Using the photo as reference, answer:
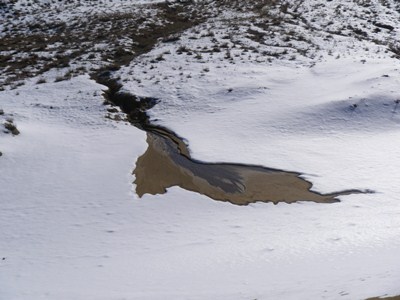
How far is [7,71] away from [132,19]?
25.4 feet

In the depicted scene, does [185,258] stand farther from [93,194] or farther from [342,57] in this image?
[342,57]

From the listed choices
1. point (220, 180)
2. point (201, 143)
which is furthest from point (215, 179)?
point (201, 143)

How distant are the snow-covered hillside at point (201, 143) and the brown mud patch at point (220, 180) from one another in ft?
1.06

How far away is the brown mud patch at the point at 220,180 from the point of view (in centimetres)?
1335

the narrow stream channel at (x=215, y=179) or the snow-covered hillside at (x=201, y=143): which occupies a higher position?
the snow-covered hillside at (x=201, y=143)

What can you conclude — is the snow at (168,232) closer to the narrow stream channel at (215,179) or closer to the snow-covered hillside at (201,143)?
the snow-covered hillside at (201,143)

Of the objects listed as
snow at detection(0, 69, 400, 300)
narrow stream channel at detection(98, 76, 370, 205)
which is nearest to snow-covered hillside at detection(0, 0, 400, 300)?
snow at detection(0, 69, 400, 300)

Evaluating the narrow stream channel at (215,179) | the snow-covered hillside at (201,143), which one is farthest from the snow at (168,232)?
the narrow stream channel at (215,179)

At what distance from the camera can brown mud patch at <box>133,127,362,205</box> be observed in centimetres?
1335

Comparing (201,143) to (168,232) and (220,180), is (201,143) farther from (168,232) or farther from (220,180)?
(168,232)

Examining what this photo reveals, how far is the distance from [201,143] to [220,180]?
7.00 ft

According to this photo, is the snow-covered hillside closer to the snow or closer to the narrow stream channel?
the snow

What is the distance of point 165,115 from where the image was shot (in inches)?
706

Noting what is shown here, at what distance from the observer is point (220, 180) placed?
14.2 meters
